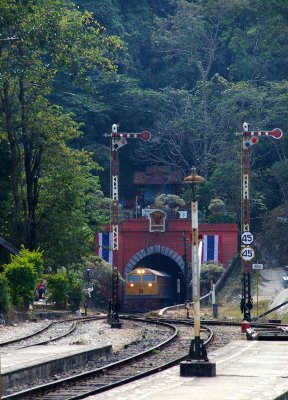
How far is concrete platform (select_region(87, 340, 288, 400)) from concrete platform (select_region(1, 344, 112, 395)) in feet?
5.47

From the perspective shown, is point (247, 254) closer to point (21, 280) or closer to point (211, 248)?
point (21, 280)

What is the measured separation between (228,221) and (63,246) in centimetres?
2612

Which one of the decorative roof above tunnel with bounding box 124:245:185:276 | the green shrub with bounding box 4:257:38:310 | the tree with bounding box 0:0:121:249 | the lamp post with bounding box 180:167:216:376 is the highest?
the tree with bounding box 0:0:121:249

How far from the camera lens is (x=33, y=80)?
5025 cm

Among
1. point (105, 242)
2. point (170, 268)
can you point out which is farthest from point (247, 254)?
point (170, 268)

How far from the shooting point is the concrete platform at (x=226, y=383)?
50.9 ft

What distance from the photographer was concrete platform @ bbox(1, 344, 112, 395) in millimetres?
17522

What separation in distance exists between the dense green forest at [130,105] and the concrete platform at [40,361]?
26292 millimetres

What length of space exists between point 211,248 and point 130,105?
773 inches

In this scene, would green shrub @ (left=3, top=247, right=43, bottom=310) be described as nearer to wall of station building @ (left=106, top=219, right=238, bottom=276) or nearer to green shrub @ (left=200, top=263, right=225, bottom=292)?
green shrub @ (left=200, top=263, right=225, bottom=292)

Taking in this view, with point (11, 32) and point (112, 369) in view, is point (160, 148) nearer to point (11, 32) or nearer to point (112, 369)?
point (11, 32)

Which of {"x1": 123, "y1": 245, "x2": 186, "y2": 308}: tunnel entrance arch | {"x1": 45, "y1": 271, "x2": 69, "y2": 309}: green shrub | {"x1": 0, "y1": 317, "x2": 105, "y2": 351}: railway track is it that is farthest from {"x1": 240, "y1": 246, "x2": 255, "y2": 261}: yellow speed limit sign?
{"x1": 123, "y1": 245, "x2": 186, "y2": 308}: tunnel entrance arch

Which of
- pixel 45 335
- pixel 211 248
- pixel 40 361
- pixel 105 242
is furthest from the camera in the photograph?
pixel 105 242

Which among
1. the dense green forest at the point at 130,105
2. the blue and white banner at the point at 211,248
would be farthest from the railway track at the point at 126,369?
the blue and white banner at the point at 211,248
